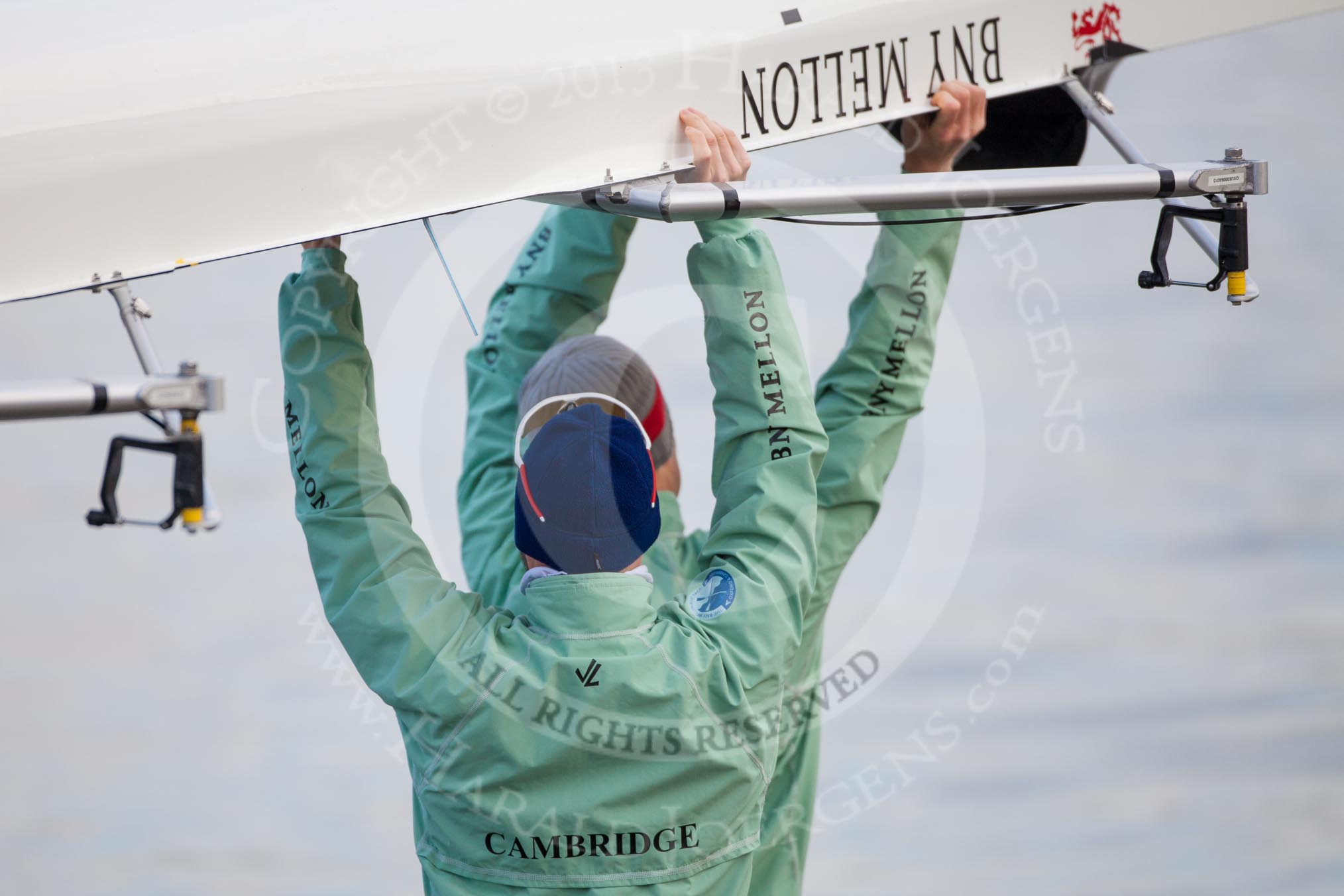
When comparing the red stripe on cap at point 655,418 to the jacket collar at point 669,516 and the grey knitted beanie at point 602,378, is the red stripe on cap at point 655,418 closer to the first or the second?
the grey knitted beanie at point 602,378

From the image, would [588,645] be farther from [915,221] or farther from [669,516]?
[915,221]

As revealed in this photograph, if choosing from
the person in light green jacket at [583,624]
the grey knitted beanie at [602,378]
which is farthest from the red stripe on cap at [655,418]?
the person in light green jacket at [583,624]

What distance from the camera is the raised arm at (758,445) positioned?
180 centimetres

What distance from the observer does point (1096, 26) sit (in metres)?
2.47

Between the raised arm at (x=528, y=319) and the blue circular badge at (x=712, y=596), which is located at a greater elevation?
the raised arm at (x=528, y=319)

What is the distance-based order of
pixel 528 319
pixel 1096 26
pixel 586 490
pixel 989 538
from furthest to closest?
pixel 989 538, pixel 1096 26, pixel 528 319, pixel 586 490

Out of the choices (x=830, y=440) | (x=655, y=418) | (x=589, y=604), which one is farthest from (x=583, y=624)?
(x=830, y=440)

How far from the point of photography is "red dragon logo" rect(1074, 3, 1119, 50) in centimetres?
246

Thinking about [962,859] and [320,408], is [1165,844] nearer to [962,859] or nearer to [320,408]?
[962,859]

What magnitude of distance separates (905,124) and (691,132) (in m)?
0.51

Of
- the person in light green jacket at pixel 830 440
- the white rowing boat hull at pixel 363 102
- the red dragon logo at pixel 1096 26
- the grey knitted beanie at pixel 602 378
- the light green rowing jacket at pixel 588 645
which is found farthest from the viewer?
the red dragon logo at pixel 1096 26

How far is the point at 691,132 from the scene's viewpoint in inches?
78.3

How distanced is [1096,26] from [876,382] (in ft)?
2.56

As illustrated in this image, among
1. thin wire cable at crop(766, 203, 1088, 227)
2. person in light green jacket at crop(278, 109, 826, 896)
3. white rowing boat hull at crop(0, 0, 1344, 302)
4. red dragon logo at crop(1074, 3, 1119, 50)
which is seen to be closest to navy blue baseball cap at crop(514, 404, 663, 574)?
person in light green jacket at crop(278, 109, 826, 896)
